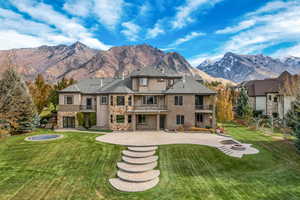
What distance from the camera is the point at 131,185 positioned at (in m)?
9.07

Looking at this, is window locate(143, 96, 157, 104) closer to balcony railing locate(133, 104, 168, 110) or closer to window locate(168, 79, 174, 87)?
balcony railing locate(133, 104, 168, 110)

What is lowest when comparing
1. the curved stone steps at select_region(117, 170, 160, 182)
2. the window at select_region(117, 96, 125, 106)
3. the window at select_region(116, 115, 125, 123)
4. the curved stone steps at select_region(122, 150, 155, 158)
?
the curved stone steps at select_region(117, 170, 160, 182)

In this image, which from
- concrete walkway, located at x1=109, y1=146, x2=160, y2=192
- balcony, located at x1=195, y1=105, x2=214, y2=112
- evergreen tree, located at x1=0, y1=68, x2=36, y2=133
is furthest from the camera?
balcony, located at x1=195, y1=105, x2=214, y2=112

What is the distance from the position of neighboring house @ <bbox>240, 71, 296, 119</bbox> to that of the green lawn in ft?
58.4

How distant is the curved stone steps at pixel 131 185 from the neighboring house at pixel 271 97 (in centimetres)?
2971

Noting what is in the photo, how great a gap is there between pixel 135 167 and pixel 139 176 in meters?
1.06

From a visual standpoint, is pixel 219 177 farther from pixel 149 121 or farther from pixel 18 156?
pixel 18 156

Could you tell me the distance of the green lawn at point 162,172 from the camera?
8.15m

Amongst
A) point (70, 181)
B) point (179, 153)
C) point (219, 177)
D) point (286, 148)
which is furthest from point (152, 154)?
point (286, 148)

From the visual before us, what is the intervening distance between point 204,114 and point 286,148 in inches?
387

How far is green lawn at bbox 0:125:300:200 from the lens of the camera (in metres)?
8.15

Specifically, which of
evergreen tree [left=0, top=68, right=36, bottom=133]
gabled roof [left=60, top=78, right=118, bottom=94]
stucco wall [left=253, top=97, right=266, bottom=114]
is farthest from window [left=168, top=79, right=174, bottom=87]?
stucco wall [left=253, top=97, right=266, bottom=114]

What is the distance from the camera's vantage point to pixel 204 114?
868 inches

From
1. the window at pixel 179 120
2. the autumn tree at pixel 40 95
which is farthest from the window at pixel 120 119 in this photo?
the autumn tree at pixel 40 95
